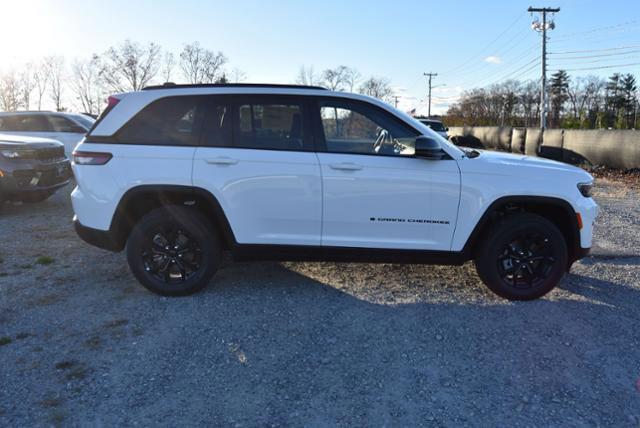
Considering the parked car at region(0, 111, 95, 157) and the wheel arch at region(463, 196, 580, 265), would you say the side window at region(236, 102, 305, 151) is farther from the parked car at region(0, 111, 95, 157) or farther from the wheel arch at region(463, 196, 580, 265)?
the parked car at region(0, 111, 95, 157)

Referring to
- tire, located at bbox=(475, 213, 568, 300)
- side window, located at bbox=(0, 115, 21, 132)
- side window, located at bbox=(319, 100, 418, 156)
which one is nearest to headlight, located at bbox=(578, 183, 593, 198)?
tire, located at bbox=(475, 213, 568, 300)

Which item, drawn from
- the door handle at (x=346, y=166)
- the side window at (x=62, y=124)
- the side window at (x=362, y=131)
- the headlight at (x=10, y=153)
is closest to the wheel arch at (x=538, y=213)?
the side window at (x=362, y=131)

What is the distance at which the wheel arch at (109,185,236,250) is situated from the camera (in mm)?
4004

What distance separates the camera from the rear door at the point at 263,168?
3.96 meters

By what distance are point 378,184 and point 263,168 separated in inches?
39.7

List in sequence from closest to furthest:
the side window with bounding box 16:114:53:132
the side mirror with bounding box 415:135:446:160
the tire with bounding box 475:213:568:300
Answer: the side mirror with bounding box 415:135:446:160 < the tire with bounding box 475:213:568:300 < the side window with bounding box 16:114:53:132

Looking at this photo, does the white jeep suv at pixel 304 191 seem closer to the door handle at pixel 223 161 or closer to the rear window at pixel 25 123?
the door handle at pixel 223 161

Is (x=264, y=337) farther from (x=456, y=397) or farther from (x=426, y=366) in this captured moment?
(x=456, y=397)

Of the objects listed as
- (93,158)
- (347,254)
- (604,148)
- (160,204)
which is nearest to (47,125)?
(93,158)

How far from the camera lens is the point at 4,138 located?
24.9 ft

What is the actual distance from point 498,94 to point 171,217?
86.9 metres

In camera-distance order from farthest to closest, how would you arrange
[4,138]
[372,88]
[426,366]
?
[372,88] → [4,138] → [426,366]

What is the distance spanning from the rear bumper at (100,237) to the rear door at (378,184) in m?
1.92

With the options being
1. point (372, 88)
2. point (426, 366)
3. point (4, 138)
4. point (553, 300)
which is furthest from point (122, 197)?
point (372, 88)
